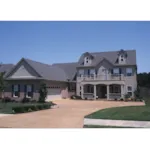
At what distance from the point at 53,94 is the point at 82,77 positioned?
572 cm

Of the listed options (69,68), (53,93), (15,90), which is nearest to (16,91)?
(15,90)

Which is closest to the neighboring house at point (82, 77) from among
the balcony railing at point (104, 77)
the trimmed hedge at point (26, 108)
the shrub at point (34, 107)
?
the balcony railing at point (104, 77)

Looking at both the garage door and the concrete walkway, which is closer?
the concrete walkway

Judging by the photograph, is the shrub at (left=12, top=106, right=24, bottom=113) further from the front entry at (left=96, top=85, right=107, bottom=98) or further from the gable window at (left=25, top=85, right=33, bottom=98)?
the front entry at (left=96, top=85, right=107, bottom=98)

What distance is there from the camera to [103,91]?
31203 mm

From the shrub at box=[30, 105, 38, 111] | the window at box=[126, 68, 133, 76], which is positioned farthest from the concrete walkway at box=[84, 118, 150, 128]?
the window at box=[126, 68, 133, 76]

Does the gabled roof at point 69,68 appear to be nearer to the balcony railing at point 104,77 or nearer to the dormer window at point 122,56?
the balcony railing at point 104,77

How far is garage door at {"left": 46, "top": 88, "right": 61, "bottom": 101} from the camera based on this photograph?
25950 millimetres

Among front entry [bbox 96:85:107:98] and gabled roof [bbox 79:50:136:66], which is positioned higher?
gabled roof [bbox 79:50:136:66]

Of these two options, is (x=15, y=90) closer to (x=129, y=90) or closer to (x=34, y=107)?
(x=34, y=107)

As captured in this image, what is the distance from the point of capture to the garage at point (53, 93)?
2598 cm
